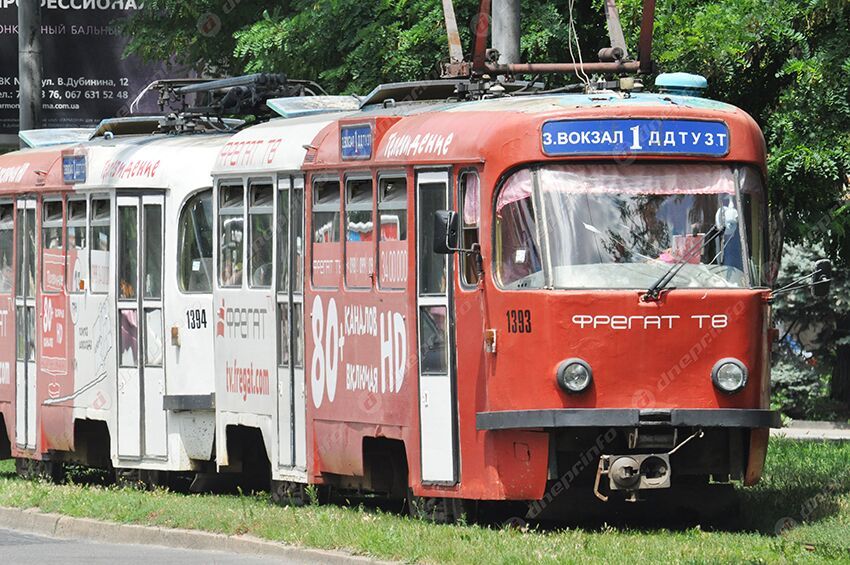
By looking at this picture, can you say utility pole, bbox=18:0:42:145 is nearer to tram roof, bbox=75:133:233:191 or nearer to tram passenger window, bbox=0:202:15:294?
tram passenger window, bbox=0:202:15:294

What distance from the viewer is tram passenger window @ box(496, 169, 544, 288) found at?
14.0 meters

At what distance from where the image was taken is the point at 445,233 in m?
14.1

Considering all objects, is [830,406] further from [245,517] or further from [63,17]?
[245,517]

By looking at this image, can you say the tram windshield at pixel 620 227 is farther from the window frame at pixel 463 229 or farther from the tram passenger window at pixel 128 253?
the tram passenger window at pixel 128 253

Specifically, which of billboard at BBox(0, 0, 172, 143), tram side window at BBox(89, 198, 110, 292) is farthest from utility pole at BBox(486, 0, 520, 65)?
billboard at BBox(0, 0, 172, 143)

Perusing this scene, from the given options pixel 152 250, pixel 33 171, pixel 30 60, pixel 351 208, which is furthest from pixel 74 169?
pixel 30 60

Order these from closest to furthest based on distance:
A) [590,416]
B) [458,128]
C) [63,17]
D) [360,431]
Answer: [590,416], [458,128], [360,431], [63,17]

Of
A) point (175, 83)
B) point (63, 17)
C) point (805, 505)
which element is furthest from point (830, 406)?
point (805, 505)

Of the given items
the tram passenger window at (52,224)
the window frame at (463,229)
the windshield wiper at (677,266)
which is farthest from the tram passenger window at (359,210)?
the tram passenger window at (52,224)

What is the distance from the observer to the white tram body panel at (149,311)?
1831 centimetres

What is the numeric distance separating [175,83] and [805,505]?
8157 mm

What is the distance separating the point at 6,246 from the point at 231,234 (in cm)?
449

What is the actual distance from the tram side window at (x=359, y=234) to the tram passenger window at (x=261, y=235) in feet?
4.03

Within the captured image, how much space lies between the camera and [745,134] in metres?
14.4
